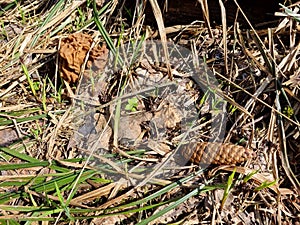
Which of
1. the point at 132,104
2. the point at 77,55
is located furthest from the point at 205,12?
the point at 77,55

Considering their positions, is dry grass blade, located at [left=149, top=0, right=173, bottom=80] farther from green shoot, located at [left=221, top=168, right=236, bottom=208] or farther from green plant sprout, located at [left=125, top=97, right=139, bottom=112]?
green shoot, located at [left=221, top=168, right=236, bottom=208]

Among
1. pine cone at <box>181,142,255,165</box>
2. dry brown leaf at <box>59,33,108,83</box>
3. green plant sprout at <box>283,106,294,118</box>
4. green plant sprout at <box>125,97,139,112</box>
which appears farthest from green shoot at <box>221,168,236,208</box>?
dry brown leaf at <box>59,33,108,83</box>

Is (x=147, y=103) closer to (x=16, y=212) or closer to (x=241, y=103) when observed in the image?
(x=241, y=103)

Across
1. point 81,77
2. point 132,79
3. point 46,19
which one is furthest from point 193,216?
point 46,19

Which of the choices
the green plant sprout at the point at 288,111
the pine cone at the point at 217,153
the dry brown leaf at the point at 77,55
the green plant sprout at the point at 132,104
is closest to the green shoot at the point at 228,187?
the pine cone at the point at 217,153

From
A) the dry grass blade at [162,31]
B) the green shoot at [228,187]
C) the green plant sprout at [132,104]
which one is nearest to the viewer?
the green shoot at [228,187]

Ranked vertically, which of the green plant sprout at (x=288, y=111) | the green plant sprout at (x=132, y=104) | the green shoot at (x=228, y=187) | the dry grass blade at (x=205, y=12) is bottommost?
the green shoot at (x=228, y=187)

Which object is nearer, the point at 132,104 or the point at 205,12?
the point at 205,12

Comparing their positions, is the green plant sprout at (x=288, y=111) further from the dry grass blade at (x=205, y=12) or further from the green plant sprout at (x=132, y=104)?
the green plant sprout at (x=132, y=104)

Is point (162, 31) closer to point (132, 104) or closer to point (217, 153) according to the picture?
point (132, 104)
